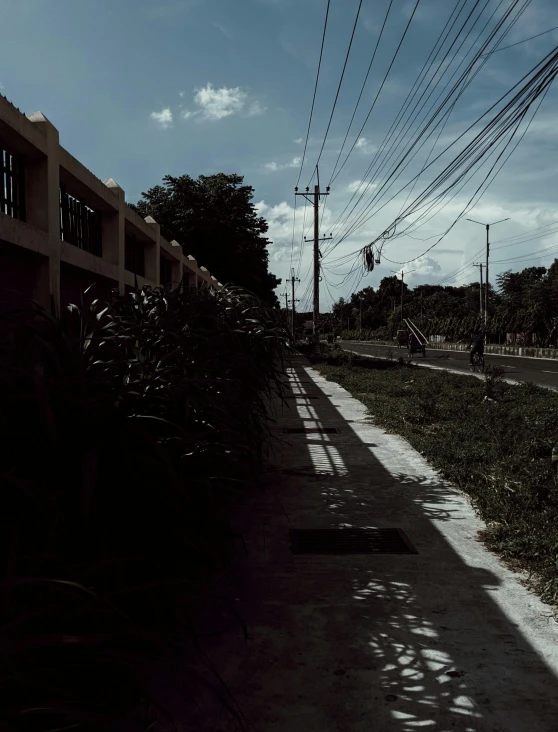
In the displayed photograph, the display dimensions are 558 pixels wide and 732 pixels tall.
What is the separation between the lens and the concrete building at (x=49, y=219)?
669cm

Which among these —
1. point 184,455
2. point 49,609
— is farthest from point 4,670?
point 184,455

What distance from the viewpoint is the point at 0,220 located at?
5.99 m

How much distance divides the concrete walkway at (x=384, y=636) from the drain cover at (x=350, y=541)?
0.09m

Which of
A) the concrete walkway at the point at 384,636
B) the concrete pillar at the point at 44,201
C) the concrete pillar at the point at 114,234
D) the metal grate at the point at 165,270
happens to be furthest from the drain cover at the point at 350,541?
the metal grate at the point at 165,270

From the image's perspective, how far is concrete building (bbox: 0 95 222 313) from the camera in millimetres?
6691

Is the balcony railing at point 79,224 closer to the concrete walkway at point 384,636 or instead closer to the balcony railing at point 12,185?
the balcony railing at point 12,185

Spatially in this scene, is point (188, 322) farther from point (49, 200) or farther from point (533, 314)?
point (533, 314)

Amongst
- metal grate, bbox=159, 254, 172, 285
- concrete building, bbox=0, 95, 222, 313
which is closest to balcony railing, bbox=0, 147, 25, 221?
concrete building, bbox=0, 95, 222, 313

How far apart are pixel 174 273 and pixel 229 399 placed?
15.8 meters

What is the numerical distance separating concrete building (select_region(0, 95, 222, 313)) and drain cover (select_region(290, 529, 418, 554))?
218 centimetres

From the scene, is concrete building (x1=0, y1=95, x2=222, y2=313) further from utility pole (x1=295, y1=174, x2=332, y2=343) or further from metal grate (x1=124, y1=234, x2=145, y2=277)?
utility pole (x1=295, y1=174, x2=332, y2=343)

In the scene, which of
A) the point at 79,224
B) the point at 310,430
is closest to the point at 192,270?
the point at 79,224

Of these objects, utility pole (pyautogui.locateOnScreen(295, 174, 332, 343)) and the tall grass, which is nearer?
the tall grass

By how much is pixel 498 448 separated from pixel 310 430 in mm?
2943
